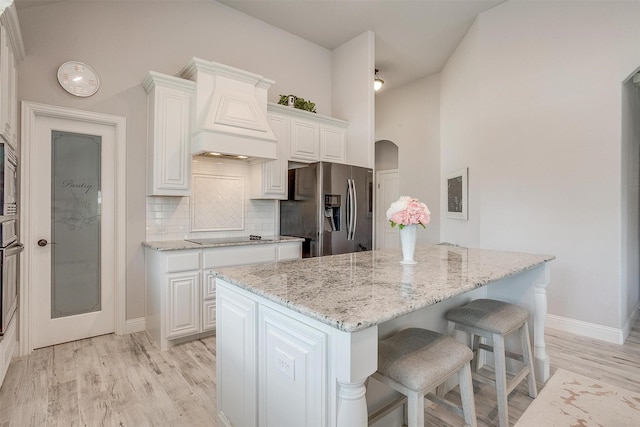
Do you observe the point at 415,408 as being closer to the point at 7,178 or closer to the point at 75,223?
the point at 7,178

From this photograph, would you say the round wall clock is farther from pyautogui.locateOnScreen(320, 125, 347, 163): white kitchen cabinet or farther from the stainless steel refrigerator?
pyautogui.locateOnScreen(320, 125, 347, 163): white kitchen cabinet

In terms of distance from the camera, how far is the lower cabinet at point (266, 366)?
1.12 meters

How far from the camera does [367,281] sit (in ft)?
4.94

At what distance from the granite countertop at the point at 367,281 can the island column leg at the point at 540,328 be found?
0.20 meters

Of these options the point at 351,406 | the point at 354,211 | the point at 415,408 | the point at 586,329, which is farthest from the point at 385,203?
the point at 351,406

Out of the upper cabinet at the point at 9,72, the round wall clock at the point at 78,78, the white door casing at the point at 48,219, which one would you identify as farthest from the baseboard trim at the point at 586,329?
the round wall clock at the point at 78,78

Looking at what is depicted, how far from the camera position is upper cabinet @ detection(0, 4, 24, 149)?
2.04m

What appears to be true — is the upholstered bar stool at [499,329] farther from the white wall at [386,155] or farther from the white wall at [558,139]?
the white wall at [386,155]

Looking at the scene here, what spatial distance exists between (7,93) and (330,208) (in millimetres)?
2791

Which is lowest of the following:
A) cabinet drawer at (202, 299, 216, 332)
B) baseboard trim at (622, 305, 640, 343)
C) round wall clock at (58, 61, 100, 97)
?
baseboard trim at (622, 305, 640, 343)

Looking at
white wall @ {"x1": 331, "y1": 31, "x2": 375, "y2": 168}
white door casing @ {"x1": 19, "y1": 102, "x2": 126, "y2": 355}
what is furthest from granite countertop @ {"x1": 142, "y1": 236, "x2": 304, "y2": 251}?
white wall @ {"x1": 331, "y1": 31, "x2": 375, "y2": 168}

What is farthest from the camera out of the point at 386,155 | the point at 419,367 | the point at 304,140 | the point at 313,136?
the point at 386,155

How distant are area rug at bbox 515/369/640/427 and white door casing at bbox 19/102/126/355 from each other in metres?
3.41

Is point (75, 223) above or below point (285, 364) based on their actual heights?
above
